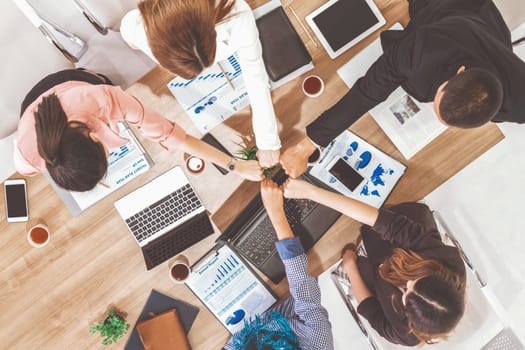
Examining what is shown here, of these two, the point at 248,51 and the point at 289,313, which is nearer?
the point at 248,51

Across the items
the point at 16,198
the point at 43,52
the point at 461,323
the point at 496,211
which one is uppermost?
the point at 43,52

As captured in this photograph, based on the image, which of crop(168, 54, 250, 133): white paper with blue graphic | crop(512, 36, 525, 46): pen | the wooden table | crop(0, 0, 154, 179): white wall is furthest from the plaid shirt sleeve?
crop(512, 36, 525, 46): pen

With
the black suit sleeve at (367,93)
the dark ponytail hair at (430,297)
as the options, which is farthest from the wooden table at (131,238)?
the dark ponytail hair at (430,297)

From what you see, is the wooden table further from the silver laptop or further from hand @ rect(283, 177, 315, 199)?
hand @ rect(283, 177, 315, 199)

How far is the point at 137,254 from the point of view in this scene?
145 cm

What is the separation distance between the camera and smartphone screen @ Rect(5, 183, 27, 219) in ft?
4.64

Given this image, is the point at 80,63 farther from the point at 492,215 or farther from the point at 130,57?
the point at 492,215

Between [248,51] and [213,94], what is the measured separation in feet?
0.75

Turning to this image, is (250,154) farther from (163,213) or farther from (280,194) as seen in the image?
(163,213)

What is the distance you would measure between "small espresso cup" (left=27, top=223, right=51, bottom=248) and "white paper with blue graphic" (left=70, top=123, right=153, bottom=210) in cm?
15

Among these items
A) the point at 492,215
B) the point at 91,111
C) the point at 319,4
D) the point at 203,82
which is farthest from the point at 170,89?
the point at 492,215

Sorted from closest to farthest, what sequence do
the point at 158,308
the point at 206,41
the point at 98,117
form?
1. the point at 206,41
2. the point at 98,117
3. the point at 158,308

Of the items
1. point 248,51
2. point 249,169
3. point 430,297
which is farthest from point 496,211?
point 248,51

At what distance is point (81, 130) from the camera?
111 centimetres
